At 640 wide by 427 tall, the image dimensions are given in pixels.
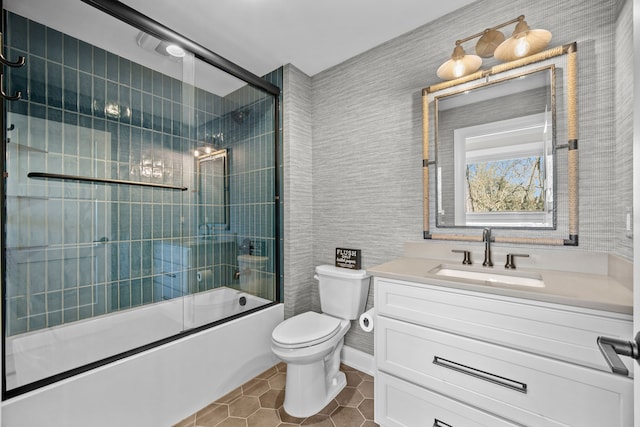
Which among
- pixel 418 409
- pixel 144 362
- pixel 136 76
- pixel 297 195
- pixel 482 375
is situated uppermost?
pixel 136 76

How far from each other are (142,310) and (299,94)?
2100 millimetres

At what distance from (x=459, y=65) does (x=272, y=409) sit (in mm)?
2311

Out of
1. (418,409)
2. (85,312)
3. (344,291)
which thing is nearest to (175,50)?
(85,312)

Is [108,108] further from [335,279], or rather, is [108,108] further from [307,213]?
[335,279]

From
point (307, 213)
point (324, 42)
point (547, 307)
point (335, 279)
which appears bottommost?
point (335, 279)

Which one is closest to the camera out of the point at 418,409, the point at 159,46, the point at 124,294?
the point at 418,409

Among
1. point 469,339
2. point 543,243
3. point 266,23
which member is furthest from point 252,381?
point 266,23

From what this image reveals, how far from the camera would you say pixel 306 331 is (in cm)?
167

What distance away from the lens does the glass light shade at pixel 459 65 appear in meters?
1.52

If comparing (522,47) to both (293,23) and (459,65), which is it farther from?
(293,23)

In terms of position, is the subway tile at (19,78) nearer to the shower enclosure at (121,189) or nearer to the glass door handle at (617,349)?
the shower enclosure at (121,189)

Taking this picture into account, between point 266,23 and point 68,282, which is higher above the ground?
point 266,23

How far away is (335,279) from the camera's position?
6.45 ft

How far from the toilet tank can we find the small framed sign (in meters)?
0.08
